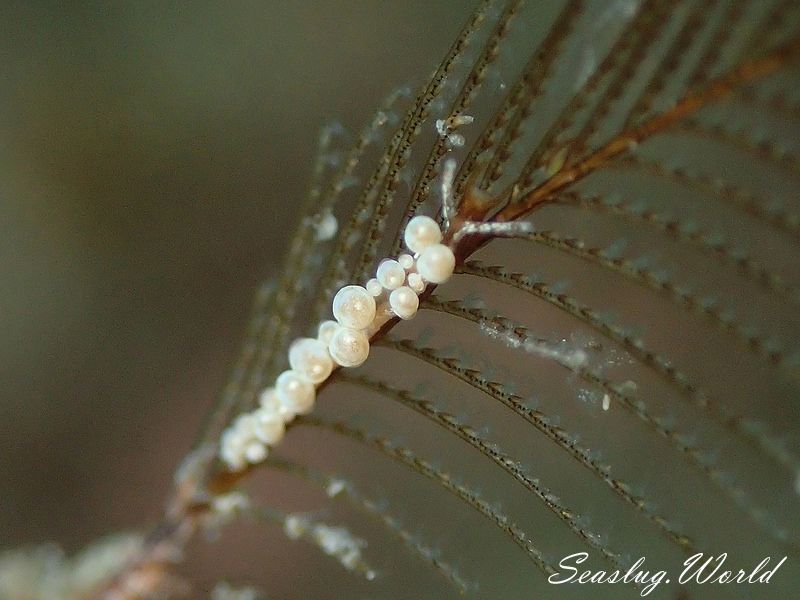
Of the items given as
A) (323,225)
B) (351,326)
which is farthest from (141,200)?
(351,326)

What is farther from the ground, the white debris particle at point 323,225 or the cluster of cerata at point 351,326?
the white debris particle at point 323,225

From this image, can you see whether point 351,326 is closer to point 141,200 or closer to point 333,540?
point 333,540

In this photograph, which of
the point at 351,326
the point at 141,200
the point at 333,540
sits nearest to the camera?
the point at 351,326

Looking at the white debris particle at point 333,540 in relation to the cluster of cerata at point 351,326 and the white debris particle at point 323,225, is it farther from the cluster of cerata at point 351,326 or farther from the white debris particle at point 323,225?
the white debris particle at point 323,225

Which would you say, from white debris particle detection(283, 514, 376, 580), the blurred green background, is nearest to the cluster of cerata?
white debris particle detection(283, 514, 376, 580)

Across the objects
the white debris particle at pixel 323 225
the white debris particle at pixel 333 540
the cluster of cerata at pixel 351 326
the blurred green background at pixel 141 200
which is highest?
the blurred green background at pixel 141 200

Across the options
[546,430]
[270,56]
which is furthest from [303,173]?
[546,430]

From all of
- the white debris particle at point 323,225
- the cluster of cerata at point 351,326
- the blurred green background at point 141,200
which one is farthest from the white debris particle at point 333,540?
the blurred green background at point 141,200

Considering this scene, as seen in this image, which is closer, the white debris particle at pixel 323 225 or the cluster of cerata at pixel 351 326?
the cluster of cerata at pixel 351 326

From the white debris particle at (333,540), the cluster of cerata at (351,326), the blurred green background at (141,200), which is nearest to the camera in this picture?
the cluster of cerata at (351,326)
